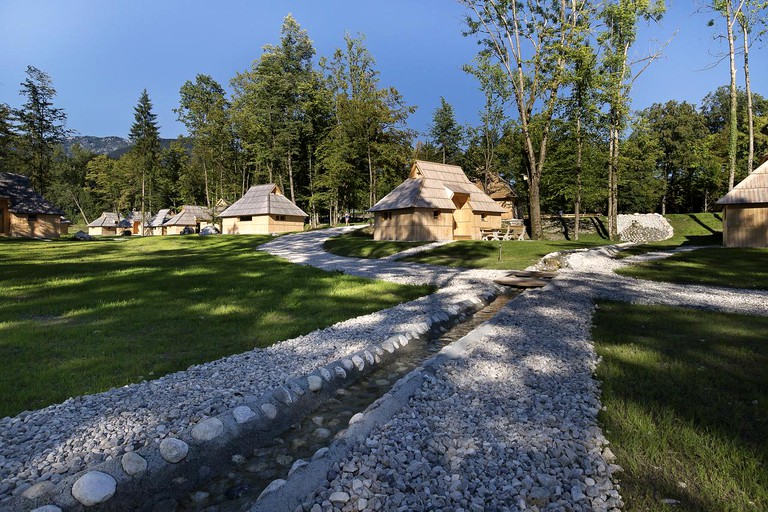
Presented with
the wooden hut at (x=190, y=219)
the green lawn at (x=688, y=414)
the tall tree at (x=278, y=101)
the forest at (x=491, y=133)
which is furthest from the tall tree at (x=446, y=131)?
the green lawn at (x=688, y=414)

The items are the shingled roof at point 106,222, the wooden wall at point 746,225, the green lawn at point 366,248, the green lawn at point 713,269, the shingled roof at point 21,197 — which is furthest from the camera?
the shingled roof at point 106,222

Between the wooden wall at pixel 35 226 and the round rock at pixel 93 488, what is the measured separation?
154 feet

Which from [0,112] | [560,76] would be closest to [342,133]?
[560,76]

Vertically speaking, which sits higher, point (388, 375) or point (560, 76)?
point (560, 76)

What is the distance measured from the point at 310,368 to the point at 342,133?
1647 inches

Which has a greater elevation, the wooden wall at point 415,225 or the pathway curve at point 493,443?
the wooden wall at point 415,225

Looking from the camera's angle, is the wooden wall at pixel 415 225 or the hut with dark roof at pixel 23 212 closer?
the wooden wall at pixel 415 225

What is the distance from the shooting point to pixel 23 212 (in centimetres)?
3653

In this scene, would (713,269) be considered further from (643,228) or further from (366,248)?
(643,228)

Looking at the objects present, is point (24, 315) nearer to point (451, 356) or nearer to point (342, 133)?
point (451, 356)

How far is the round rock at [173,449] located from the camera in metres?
3.16

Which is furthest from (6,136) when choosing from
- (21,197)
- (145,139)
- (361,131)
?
(361,131)

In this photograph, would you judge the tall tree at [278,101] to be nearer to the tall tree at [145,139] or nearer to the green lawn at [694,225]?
the tall tree at [145,139]

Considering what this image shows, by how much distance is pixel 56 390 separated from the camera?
13.7ft
